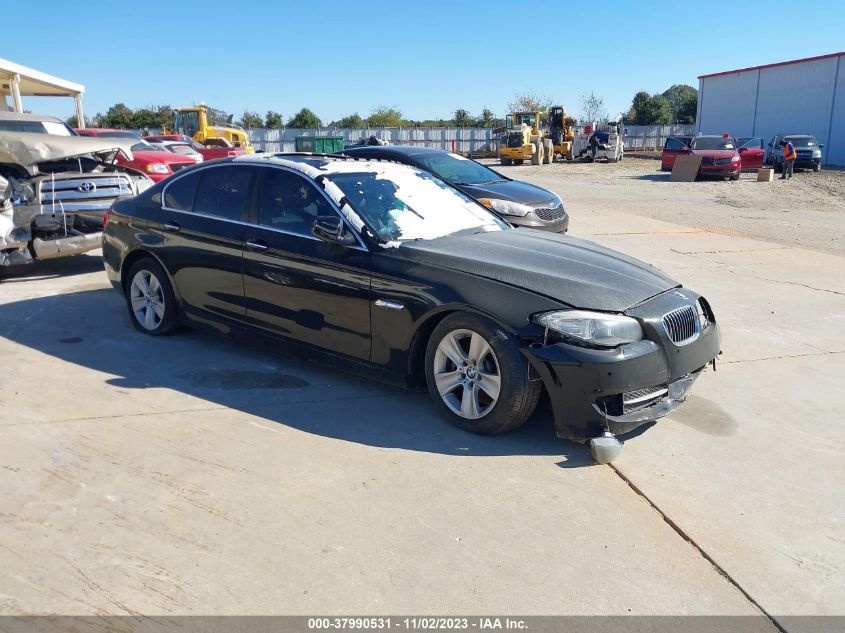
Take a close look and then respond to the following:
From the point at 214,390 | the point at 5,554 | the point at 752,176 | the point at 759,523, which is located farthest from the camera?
the point at 752,176

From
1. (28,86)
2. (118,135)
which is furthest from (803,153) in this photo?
(28,86)

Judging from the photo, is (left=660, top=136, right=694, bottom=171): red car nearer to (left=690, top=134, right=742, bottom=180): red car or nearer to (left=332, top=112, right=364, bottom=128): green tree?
(left=690, top=134, right=742, bottom=180): red car

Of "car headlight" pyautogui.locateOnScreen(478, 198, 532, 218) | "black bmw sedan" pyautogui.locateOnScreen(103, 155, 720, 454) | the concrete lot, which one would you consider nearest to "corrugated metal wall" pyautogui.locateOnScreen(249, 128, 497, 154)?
"car headlight" pyautogui.locateOnScreen(478, 198, 532, 218)

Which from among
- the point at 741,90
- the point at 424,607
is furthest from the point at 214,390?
the point at 741,90

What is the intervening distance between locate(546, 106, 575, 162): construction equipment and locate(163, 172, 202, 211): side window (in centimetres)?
4156

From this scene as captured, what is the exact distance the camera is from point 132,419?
4.51m

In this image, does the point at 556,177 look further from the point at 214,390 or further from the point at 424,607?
the point at 424,607

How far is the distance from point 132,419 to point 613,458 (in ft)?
9.61

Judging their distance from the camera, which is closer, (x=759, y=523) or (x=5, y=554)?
(x=5, y=554)

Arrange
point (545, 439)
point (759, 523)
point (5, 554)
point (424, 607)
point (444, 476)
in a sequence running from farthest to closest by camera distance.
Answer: point (545, 439) < point (444, 476) < point (759, 523) < point (5, 554) < point (424, 607)

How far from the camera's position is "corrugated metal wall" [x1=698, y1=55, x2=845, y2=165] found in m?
40.4

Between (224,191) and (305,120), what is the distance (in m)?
67.7

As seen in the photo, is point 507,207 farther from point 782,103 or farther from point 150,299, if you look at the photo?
point 782,103

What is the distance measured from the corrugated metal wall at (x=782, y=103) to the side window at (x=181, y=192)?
1692 inches
